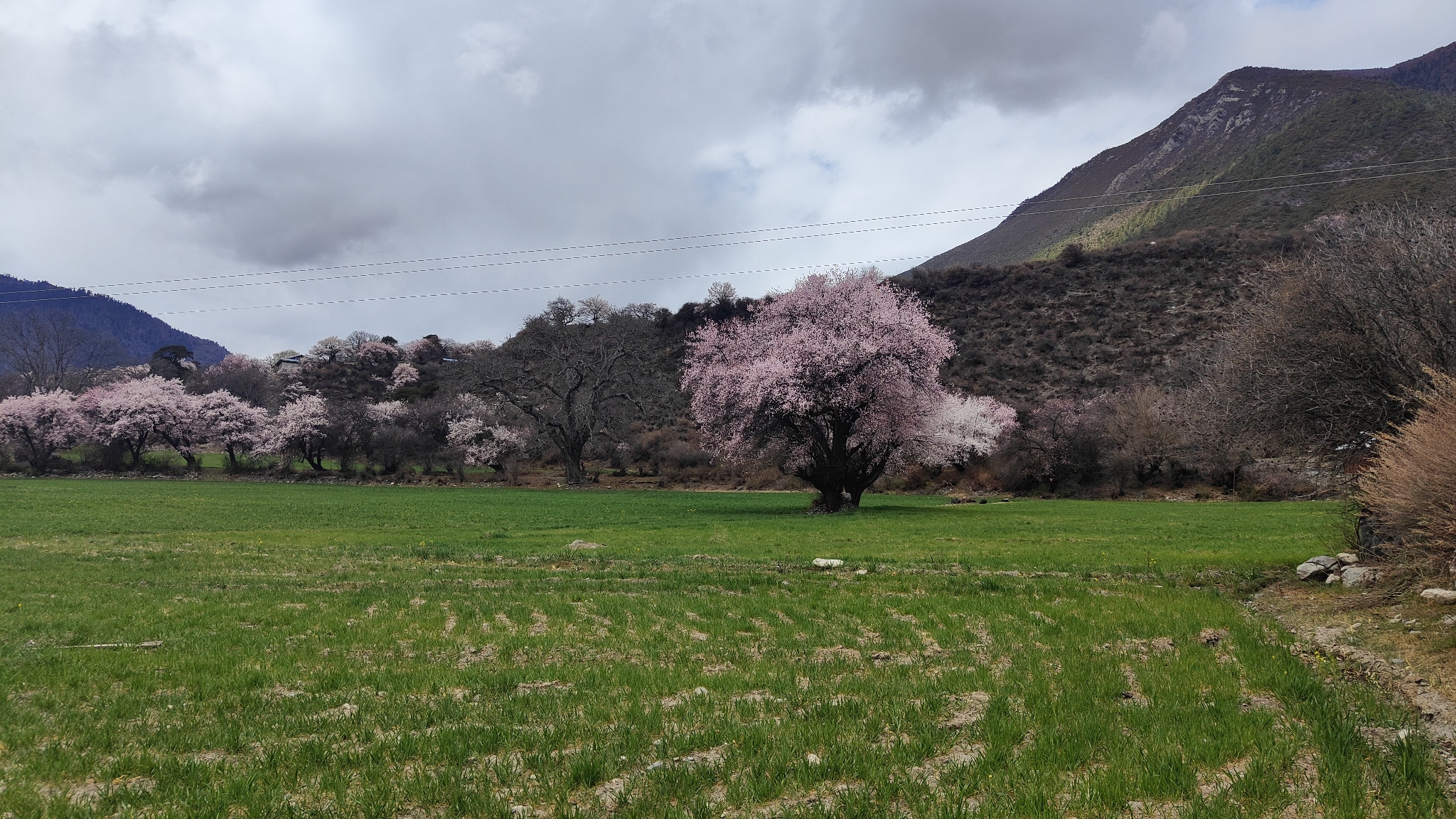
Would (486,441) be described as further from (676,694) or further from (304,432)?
(676,694)

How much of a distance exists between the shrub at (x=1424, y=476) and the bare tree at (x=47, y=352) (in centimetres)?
11412

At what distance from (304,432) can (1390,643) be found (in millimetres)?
80064

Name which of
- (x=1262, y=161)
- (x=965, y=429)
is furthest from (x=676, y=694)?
(x=1262, y=161)

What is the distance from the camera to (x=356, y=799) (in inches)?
187

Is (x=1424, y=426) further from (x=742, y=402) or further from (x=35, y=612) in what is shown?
(x=742, y=402)

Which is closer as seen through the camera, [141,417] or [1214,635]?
[1214,635]

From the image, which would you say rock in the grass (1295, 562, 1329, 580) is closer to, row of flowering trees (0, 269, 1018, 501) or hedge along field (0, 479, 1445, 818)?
hedge along field (0, 479, 1445, 818)

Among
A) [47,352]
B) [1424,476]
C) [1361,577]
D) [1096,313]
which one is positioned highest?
[47,352]

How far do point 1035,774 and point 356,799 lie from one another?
4.44m

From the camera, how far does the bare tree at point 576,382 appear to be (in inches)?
2477

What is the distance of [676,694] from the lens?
7207 mm

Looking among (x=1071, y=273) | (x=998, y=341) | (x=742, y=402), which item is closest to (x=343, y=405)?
(x=742, y=402)

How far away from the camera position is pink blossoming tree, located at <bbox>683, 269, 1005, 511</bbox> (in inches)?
1304

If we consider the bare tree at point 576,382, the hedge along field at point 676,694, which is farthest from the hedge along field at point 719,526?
the bare tree at point 576,382
